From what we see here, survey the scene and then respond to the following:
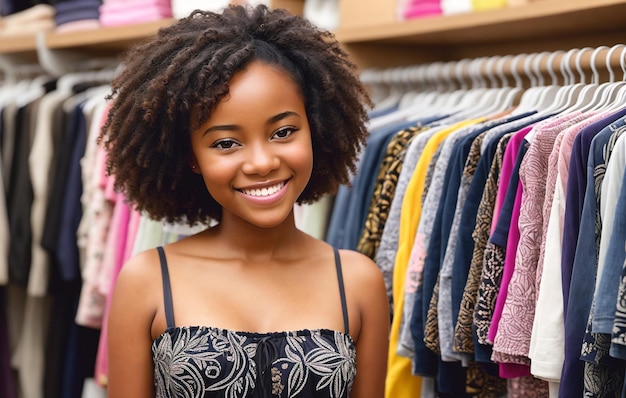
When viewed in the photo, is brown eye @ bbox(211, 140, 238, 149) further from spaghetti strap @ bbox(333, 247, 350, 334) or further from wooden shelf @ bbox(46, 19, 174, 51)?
wooden shelf @ bbox(46, 19, 174, 51)

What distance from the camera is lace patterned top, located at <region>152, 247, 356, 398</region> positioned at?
1532mm

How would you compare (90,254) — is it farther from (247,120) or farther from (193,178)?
(247,120)

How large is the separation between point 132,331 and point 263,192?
328 millimetres

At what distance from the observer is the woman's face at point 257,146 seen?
1.54 m

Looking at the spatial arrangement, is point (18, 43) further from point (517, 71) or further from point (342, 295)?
point (342, 295)

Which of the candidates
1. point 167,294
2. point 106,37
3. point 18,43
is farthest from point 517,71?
point 18,43

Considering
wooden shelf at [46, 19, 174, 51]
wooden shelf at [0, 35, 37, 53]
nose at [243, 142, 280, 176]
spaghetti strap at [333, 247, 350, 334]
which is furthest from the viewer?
wooden shelf at [0, 35, 37, 53]

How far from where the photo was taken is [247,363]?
5.08ft

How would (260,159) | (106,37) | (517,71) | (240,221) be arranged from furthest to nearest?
(106,37), (517,71), (240,221), (260,159)

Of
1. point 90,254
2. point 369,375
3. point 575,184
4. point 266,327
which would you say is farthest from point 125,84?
point 90,254

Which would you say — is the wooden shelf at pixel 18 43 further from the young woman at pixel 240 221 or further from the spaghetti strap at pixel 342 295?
the spaghetti strap at pixel 342 295

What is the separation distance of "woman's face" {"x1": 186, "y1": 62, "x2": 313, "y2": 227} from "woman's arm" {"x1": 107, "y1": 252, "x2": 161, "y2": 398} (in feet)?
0.66

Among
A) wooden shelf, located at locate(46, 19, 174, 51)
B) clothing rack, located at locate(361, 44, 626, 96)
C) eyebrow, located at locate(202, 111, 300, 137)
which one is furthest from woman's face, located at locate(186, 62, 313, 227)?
wooden shelf, located at locate(46, 19, 174, 51)

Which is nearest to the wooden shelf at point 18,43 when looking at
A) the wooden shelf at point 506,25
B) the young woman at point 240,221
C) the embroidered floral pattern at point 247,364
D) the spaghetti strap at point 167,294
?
the wooden shelf at point 506,25
